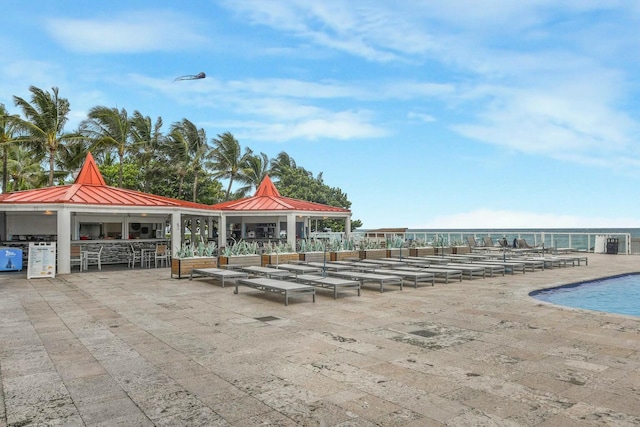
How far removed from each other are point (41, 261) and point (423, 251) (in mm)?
15375

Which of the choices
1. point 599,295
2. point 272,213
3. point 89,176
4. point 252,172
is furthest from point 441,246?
point 252,172

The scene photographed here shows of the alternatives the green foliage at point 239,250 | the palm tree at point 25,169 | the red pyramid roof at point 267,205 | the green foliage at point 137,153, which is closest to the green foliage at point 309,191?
the green foliage at point 137,153

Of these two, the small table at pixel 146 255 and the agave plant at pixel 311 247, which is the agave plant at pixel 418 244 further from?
the small table at pixel 146 255

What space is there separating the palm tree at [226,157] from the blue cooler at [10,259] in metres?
22.2

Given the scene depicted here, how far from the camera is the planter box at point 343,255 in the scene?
693 inches

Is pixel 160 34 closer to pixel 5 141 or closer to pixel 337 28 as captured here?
pixel 337 28

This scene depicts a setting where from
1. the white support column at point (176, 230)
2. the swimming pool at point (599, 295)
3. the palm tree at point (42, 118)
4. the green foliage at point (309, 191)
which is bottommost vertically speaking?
the swimming pool at point (599, 295)

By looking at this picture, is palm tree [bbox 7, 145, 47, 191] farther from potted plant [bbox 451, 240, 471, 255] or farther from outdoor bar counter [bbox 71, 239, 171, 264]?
potted plant [bbox 451, 240, 471, 255]

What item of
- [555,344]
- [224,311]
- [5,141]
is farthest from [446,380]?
[5,141]

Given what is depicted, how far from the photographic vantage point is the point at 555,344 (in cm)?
570

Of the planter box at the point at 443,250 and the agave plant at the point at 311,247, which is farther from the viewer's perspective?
the planter box at the point at 443,250

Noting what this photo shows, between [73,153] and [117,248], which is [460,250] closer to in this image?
[117,248]

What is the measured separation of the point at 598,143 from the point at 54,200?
2880 cm

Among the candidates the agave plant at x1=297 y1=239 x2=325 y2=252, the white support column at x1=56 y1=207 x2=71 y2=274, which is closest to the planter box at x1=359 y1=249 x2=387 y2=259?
the agave plant at x1=297 y1=239 x2=325 y2=252
